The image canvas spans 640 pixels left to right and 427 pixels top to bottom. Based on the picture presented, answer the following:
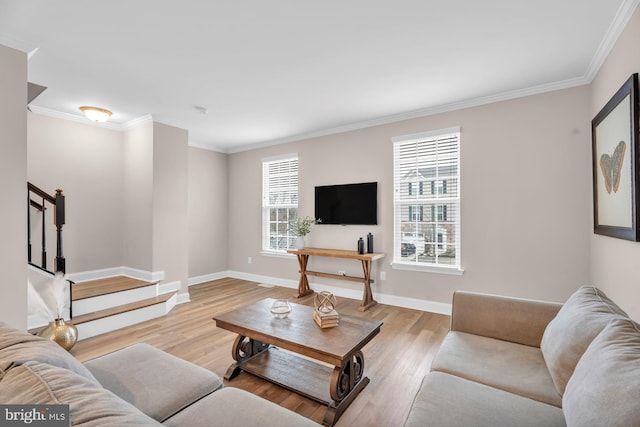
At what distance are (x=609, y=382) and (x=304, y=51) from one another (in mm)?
2682

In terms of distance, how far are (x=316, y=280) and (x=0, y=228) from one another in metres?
3.66

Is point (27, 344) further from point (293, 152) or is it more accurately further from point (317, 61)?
point (293, 152)

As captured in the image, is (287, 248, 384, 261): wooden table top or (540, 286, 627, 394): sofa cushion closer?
(540, 286, 627, 394): sofa cushion

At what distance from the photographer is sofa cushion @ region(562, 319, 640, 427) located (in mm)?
832

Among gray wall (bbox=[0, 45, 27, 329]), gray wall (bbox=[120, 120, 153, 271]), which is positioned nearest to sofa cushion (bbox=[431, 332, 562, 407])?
gray wall (bbox=[0, 45, 27, 329])

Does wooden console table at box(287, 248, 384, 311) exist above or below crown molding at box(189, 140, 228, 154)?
below

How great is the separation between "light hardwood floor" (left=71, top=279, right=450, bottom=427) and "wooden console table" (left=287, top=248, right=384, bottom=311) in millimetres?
156

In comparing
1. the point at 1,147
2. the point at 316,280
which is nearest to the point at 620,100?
the point at 316,280

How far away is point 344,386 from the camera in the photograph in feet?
6.57

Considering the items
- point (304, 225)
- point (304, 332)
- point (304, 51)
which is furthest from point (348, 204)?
point (304, 332)

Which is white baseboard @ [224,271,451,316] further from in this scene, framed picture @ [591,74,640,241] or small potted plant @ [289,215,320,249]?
framed picture @ [591,74,640,241]

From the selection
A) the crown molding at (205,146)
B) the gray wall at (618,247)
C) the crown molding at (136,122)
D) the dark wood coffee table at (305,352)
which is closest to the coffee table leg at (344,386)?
the dark wood coffee table at (305,352)

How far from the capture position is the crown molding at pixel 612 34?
1.94 meters

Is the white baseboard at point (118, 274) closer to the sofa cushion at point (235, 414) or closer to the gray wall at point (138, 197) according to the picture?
the gray wall at point (138, 197)
